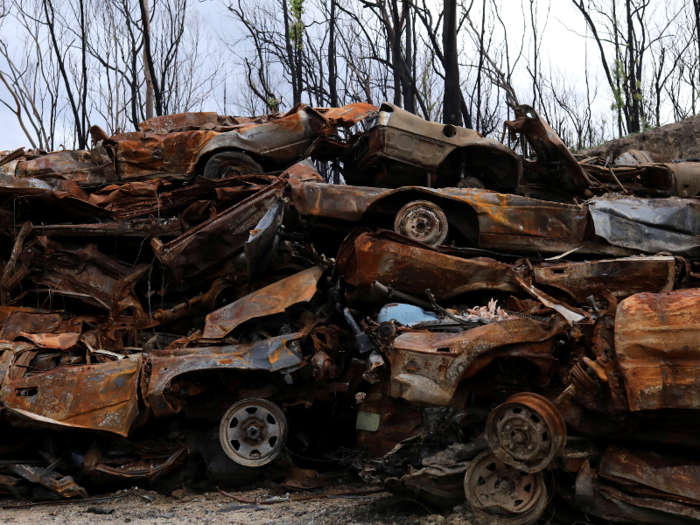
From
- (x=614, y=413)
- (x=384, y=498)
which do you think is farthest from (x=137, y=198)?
(x=614, y=413)

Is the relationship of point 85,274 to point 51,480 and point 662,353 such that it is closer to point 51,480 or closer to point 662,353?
point 51,480

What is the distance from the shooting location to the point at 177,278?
7168 mm

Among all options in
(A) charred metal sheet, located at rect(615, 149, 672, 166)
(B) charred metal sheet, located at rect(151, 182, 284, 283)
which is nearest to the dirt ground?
(B) charred metal sheet, located at rect(151, 182, 284, 283)

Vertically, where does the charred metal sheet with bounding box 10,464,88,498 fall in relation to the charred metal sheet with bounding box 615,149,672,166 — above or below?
below

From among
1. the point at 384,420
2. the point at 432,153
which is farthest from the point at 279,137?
the point at 384,420

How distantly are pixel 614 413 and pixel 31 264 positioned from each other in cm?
683

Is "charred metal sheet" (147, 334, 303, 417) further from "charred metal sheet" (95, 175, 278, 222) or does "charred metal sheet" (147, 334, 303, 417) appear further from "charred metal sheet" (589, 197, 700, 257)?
"charred metal sheet" (589, 197, 700, 257)

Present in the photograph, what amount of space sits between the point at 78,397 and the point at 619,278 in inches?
208

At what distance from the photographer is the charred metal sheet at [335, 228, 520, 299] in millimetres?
6152

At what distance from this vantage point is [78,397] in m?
5.50

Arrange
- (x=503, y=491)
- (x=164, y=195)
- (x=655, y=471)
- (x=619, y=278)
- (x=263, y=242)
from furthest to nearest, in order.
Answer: (x=164, y=195)
(x=263, y=242)
(x=619, y=278)
(x=503, y=491)
(x=655, y=471)

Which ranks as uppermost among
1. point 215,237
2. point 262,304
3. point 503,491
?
point 215,237

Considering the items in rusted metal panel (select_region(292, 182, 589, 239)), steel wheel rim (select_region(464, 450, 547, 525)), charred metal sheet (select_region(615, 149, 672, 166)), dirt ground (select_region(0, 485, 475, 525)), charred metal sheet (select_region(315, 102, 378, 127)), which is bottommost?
dirt ground (select_region(0, 485, 475, 525))

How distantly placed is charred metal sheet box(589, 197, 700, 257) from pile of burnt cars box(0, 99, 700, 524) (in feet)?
0.08
